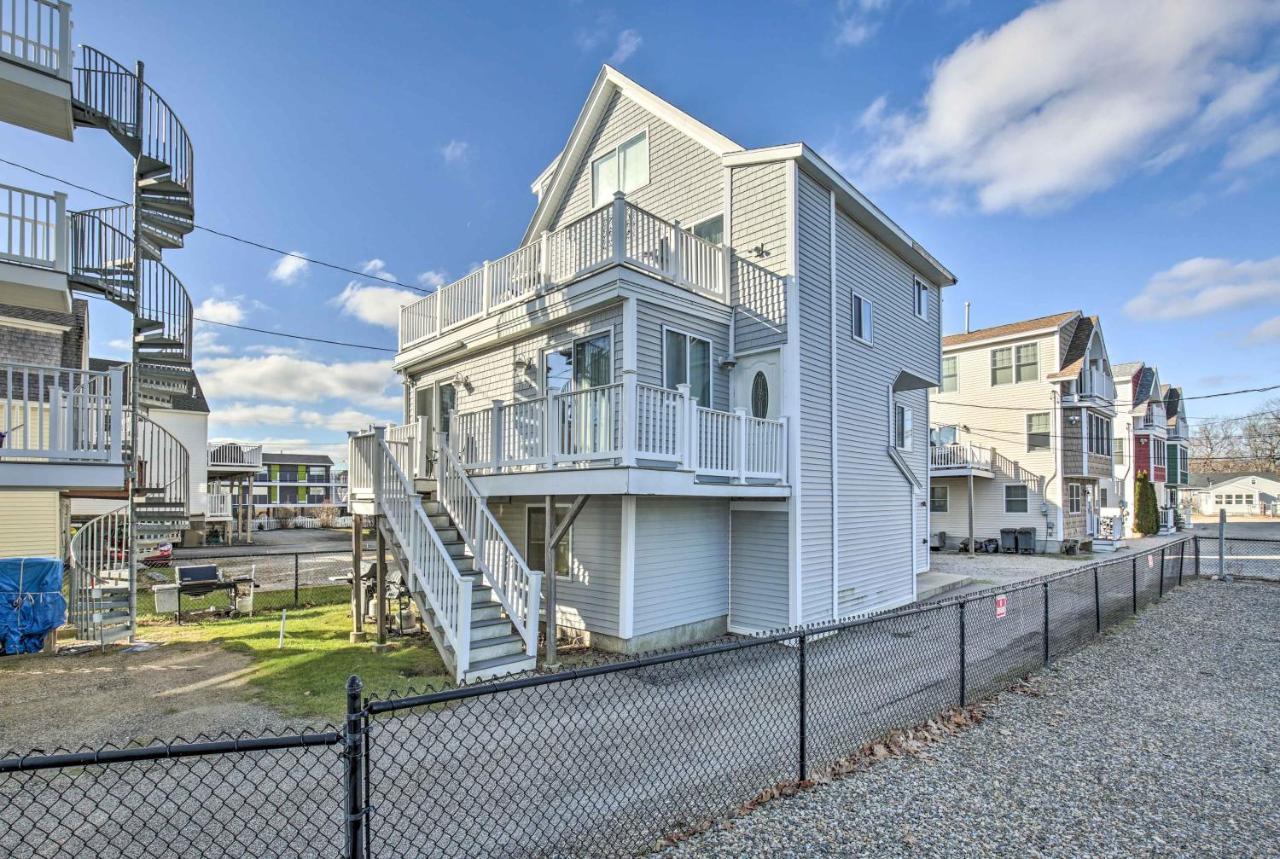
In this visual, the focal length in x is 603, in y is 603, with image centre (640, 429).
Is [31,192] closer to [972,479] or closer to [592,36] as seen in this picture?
[592,36]

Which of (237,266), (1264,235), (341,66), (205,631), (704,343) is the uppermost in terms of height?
(341,66)

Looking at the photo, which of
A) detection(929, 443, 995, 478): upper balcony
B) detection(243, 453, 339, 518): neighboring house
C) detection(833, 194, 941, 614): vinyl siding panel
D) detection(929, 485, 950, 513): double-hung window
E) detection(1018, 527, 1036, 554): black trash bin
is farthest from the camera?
detection(243, 453, 339, 518): neighboring house

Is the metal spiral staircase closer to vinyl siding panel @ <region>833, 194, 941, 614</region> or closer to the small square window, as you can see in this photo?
vinyl siding panel @ <region>833, 194, 941, 614</region>

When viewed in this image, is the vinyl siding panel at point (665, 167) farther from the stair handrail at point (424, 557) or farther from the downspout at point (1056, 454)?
the downspout at point (1056, 454)

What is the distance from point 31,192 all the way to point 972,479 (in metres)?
26.2

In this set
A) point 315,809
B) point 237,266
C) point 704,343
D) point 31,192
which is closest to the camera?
point 315,809

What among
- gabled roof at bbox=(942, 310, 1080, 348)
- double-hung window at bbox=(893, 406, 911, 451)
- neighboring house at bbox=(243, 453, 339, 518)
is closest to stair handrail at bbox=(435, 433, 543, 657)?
double-hung window at bbox=(893, 406, 911, 451)

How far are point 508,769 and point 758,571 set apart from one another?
5846 mm

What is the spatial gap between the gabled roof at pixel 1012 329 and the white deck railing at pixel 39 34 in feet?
80.0

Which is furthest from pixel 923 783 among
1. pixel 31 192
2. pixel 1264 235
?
pixel 1264 235

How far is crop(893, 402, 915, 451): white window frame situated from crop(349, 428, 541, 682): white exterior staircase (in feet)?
31.2

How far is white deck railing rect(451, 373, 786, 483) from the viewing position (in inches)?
301

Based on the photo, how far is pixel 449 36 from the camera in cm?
1225

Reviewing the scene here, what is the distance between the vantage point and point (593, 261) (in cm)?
898
